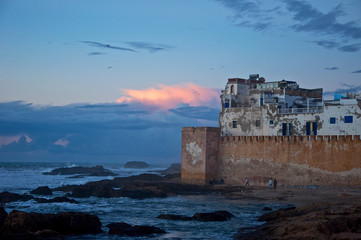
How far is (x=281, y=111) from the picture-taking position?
40.6 m

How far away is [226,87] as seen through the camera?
4731cm

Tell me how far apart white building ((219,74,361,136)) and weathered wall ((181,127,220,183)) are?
3.25 m

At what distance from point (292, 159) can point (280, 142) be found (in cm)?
159

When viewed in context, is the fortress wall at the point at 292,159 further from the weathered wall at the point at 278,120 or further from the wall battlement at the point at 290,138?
the weathered wall at the point at 278,120

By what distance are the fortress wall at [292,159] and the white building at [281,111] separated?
8.86ft

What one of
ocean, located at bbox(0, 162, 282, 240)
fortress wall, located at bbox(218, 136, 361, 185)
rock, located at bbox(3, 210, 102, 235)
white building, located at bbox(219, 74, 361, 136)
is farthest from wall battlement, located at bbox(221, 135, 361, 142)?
rock, located at bbox(3, 210, 102, 235)

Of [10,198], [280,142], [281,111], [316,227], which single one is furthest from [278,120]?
[316,227]

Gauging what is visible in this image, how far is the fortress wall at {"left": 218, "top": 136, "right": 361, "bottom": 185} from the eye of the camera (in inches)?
1287

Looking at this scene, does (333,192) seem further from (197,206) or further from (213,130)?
(213,130)

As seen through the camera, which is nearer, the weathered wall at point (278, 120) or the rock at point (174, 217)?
the rock at point (174, 217)

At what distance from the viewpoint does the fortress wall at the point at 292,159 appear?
32688 millimetres

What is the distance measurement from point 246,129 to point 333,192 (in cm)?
1246

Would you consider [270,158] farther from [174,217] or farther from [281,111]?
[174,217]

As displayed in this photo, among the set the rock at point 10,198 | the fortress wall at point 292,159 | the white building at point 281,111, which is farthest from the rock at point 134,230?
the white building at point 281,111
